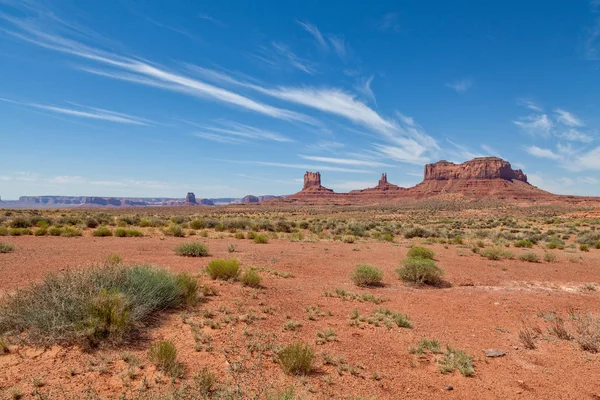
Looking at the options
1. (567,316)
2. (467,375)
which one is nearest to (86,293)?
(467,375)

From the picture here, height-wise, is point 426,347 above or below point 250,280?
below

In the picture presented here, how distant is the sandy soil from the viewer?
195 inches

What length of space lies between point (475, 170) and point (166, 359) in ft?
592

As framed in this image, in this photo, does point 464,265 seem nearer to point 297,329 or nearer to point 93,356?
point 297,329

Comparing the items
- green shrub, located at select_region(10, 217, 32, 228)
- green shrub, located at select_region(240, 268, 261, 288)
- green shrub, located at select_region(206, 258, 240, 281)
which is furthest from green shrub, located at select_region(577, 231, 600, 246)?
green shrub, located at select_region(10, 217, 32, 228)

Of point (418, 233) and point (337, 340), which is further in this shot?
point (418, 233)

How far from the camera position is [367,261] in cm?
1661

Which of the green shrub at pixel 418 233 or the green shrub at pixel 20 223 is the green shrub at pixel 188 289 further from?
the green shrub at pixel 20 223

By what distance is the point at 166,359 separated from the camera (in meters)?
5.09

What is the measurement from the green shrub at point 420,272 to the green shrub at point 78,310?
9305 mm

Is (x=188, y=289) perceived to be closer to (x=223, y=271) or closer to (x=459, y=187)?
(x=223, y=271)

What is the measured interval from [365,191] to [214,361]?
193567mm

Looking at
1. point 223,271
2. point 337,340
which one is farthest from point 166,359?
point 223,271

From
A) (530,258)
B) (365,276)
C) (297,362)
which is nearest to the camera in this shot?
(297,362)
